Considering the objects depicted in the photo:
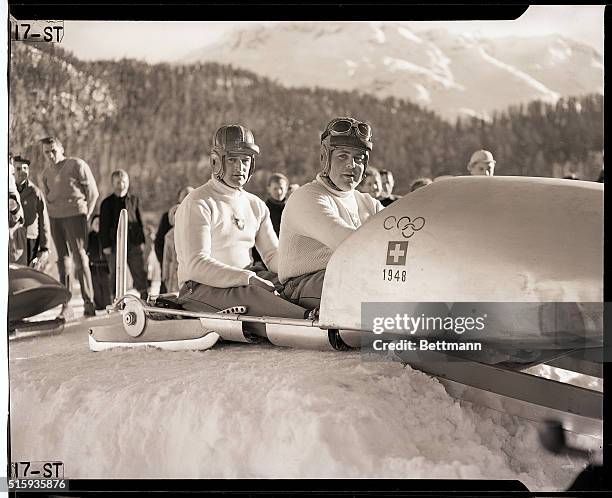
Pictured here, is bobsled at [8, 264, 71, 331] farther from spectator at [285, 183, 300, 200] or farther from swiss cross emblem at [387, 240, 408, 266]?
swiss cross emblem at [387, 240, 408, 266]

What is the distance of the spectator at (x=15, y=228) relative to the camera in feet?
7.22

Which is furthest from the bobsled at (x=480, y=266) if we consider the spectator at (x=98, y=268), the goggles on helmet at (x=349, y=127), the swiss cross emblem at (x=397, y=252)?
the spectator at (x=98, y=268)

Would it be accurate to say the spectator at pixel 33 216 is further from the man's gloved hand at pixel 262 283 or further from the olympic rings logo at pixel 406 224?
the olympic rings logo at pixel 406 224

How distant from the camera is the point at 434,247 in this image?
202 cm

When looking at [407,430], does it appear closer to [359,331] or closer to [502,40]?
[359,331]

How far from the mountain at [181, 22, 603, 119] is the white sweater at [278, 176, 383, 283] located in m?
0.28

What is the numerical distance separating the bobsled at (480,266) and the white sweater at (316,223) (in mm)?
43

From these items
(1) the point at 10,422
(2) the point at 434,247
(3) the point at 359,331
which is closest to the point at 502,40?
(2) the point at 434,247

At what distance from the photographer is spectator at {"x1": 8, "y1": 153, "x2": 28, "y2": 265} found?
2199mm

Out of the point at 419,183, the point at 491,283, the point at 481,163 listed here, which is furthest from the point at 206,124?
the point at 491,283

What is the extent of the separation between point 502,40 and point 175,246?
1.02m

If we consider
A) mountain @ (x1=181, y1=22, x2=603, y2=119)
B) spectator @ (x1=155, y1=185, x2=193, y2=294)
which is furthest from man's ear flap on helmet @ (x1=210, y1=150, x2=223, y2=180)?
mountain @ (x1=181, y1=22, x2=603, y2=119)

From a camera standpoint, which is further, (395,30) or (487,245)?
(395,30)

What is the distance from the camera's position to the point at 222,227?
88.7 inches
